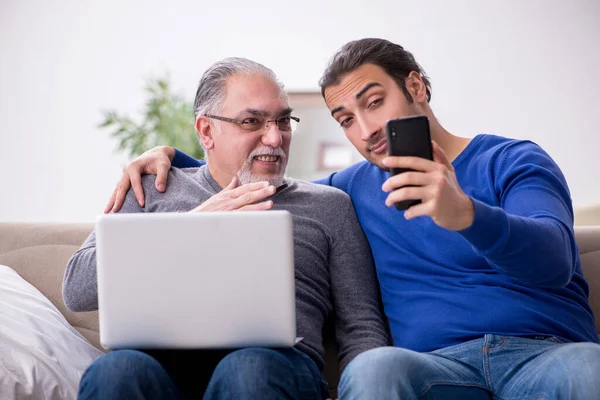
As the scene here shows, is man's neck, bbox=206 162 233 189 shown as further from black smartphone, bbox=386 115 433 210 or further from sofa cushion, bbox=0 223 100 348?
black smartphone, bbox=386 115 433 210

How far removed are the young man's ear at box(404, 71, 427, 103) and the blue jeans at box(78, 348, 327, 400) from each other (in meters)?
0.77

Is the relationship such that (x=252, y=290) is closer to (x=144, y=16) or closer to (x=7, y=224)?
(x=7, y=224)

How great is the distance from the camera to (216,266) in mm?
1227

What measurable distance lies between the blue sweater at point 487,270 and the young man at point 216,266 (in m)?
0.09

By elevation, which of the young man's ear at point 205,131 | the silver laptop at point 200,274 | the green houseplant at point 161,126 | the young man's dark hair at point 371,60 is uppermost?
the young man's dark hair at point 371,60

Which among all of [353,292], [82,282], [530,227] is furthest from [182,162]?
[530,227]

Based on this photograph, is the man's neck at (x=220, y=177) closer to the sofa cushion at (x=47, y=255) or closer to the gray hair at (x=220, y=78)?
the gray hair at (x=220, y=78)

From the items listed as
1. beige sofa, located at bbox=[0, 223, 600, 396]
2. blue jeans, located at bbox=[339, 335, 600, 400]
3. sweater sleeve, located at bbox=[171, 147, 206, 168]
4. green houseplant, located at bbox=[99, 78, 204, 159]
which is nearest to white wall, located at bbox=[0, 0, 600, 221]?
green houseplant, located at bbox=[99, 78, 204, 159]

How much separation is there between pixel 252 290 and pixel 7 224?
1122 mm

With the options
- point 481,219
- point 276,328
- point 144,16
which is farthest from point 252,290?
point 144,16

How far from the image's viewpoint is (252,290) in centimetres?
123

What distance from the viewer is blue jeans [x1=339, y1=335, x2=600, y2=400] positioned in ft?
3.68

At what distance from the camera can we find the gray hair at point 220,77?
6.16ft

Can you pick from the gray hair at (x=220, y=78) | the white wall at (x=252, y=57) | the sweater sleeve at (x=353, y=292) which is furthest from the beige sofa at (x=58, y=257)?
the white wall at (x=252, y=57)
